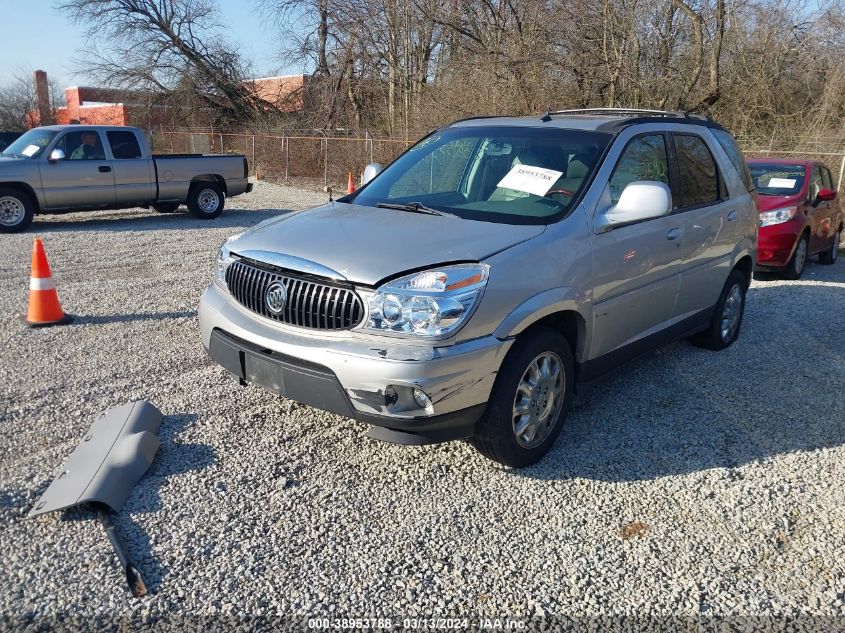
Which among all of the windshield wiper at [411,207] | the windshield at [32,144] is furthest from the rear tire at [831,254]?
the windshield at [32,144]

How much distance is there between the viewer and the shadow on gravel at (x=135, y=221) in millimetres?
12844

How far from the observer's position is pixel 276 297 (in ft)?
12.0

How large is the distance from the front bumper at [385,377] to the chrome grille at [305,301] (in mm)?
60

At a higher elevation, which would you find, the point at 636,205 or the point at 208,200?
the point at 636,205

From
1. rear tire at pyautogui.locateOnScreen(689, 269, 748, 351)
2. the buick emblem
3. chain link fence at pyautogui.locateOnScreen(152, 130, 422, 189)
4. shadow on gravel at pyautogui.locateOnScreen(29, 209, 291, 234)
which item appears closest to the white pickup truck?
shadow on gravel at pyautogui.locateOnScreen(29, 209, 291, 234)

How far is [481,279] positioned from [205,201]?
1202 centimetres

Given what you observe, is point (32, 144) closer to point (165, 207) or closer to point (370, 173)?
point (165, 207)

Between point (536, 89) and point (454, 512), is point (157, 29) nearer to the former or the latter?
point (536, 89)

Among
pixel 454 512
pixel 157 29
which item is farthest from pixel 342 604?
pixel 157 29

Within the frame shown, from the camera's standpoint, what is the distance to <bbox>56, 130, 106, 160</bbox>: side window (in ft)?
40.6

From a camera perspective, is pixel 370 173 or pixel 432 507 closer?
pixel 432 507

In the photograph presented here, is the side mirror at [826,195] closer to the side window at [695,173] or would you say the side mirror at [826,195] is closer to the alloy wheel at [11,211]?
the side window at [695,173]

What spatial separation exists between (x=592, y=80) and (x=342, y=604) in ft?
61.2

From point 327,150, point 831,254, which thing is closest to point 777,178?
point 831,254
